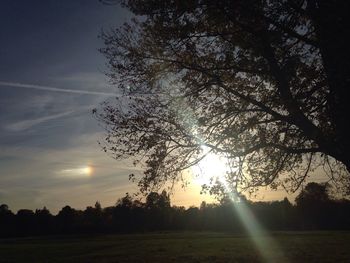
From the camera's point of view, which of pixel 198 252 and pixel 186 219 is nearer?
pixel 198 252

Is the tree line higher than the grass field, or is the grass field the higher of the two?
the tree line

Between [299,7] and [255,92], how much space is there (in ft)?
9.65

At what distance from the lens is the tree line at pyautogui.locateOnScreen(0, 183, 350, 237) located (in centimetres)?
12400

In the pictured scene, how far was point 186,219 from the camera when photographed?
487 feet

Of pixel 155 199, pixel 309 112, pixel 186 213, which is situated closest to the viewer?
pixel 309 112

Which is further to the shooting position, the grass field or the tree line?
the tree line

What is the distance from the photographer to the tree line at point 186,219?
124 meters

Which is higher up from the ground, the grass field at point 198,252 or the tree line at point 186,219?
the tree line at point 186,219

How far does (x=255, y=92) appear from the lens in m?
14.2

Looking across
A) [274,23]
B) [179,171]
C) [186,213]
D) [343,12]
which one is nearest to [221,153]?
[179,171]

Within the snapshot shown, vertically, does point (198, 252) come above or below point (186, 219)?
below

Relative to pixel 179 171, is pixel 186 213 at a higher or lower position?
higher

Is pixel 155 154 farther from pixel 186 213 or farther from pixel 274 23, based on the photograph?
pixel 186 213

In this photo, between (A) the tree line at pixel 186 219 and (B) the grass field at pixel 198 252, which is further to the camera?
(A) the tree line at pixel 186 219
